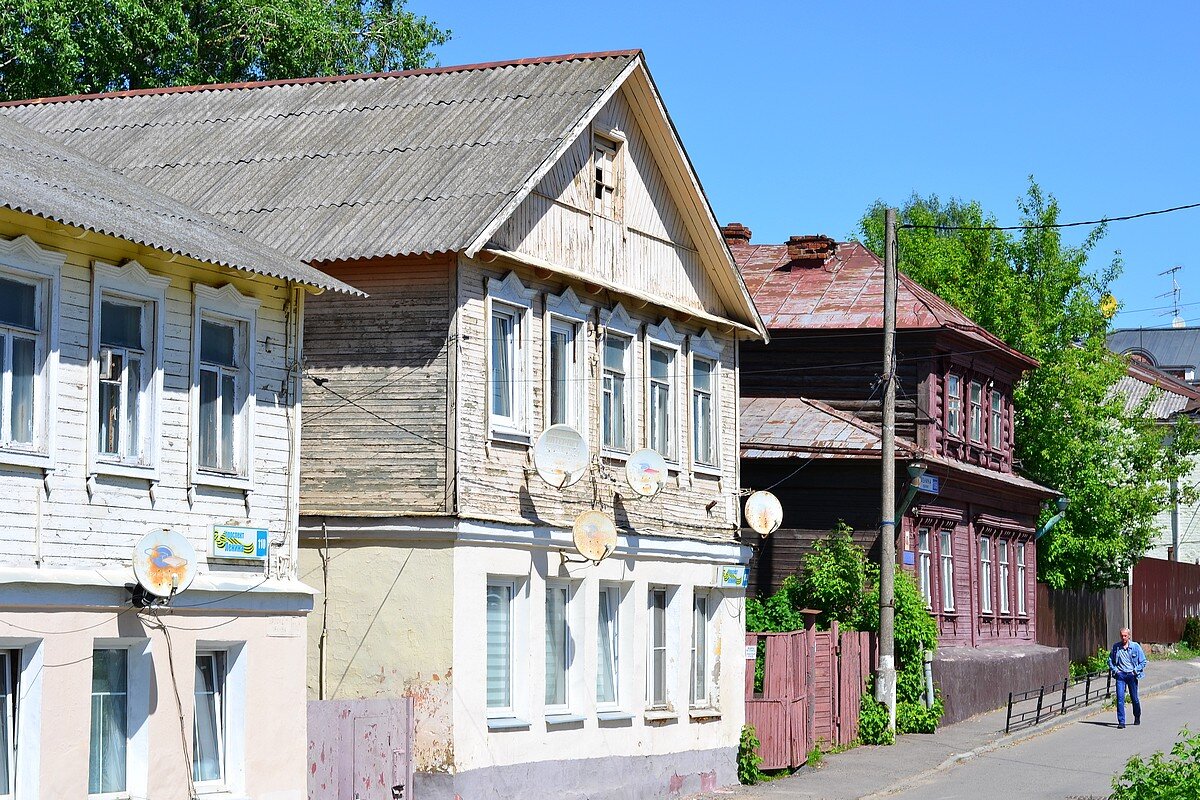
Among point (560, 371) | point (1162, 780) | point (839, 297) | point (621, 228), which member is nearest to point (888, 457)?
point (621, 228)

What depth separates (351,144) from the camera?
2136cm

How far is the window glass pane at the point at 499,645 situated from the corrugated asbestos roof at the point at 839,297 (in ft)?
51.1

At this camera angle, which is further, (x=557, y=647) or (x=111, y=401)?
(x=557, y=647)

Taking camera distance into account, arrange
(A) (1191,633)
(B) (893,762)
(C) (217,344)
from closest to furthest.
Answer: (C) (217,344) → (B) (893,762) → (A) (1191,633)

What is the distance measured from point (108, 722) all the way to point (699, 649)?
10965mm

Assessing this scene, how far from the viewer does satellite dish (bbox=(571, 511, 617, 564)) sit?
66.6 ft

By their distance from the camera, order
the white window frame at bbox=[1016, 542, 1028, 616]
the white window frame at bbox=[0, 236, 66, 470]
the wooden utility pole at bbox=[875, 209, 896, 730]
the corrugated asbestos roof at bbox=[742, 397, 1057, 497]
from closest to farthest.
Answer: the white window frame at bbox=[0, 236, 66, 470], the wooden utility pole at bbox=[875, 209, 896, 730], the corrugated asbestos roof at bbox=[742, 397, 1057, 497], the white window frame at bbox=[1016, 542, 1028, 616]

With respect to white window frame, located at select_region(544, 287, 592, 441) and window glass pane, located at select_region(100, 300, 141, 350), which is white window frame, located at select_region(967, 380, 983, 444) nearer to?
white window frame, located at select_region(544, 287, 592, 441)

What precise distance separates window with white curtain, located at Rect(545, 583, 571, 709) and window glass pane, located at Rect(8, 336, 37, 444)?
7.98 meters

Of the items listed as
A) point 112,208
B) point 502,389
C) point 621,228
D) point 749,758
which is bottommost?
point 749,758

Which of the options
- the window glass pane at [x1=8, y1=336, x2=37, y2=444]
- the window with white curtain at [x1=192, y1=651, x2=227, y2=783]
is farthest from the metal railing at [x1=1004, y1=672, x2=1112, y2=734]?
the window glass pane at [x1=8, y1=336, x2=37, y2=444]

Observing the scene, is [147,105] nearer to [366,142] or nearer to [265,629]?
[366,142]

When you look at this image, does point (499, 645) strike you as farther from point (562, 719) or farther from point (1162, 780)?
point (1162, 780)

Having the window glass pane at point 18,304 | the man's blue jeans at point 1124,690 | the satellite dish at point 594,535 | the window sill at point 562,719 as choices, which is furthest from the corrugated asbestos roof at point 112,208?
the man's blue jeans at point 1124,690
